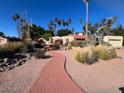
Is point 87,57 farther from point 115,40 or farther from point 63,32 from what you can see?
point 63,32

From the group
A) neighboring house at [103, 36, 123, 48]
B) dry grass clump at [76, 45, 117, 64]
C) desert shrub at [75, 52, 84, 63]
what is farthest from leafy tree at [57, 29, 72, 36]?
desert shrub at [75, 52, 84, 63]

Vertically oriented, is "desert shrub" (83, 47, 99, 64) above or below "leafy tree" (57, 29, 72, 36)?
below

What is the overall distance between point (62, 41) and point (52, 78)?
38.3 m

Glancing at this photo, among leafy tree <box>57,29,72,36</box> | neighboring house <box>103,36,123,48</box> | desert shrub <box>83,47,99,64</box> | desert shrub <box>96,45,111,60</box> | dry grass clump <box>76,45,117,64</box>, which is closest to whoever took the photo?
desert shrub <box>83,47,99,64</box>

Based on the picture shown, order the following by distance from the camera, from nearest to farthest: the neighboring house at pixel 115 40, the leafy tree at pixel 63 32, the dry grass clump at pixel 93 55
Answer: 1. the dry grass clump at pixel 93 55
2. the neighboring house at pixel 115 40
3. the leafy tree at pixel 63 32

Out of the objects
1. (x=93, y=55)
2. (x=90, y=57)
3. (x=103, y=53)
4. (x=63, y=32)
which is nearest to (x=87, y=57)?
(x=90, y=57)

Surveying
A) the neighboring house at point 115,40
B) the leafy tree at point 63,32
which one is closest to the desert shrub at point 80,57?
the neighboring house at point 115,40

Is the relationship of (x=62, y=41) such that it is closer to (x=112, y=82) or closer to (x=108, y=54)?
(x=108, y=54)

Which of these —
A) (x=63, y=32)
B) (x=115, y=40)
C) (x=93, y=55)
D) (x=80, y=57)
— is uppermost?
(x=63, y=32)

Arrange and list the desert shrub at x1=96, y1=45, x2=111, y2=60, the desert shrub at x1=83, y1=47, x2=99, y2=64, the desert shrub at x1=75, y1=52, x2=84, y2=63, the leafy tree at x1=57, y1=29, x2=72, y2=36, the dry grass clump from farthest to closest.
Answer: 1. the leafy tree at x1=57, y1=29, x2=72, y2=36
2. the desert shrub at x1=96, y1=45, x2=111, y2=60
3. the desert shrub at x1=75, y1=52, x2=84, y2=63
4. the dry grass clump
5. the desert shrub at x1=83, y1=47, x2=99, y2=64

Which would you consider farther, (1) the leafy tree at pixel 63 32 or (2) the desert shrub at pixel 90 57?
(1) the leafy tree at pixel 63 32

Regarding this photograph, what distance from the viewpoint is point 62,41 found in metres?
47.2

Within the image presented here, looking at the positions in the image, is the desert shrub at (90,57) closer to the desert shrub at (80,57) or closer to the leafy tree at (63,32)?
the desert shrub at (80,57)

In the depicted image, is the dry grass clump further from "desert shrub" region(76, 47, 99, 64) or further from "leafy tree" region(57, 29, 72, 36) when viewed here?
"leafy tree" region(57, 29, 72, 36)
